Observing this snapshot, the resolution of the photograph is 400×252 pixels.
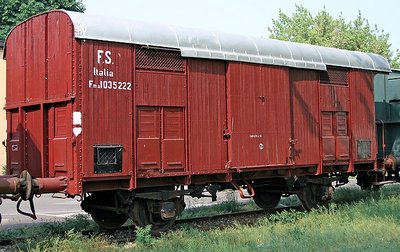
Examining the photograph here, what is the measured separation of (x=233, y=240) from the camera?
843cm

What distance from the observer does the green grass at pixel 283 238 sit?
300 inches

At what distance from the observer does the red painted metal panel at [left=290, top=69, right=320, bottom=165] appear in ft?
39.8

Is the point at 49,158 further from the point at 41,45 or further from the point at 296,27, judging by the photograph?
the point at 296,27

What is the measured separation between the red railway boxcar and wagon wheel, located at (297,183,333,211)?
2.5 inches

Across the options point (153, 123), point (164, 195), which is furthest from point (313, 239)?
point (153, 123)

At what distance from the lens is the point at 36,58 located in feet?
31.4

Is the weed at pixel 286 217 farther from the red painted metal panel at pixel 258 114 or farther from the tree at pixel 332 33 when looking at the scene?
the tree at pixel 332 33

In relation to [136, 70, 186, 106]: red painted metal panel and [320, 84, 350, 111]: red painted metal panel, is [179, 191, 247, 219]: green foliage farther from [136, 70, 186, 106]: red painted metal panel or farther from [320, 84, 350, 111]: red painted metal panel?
[136, 70, 186, 106]: red painted metal panel

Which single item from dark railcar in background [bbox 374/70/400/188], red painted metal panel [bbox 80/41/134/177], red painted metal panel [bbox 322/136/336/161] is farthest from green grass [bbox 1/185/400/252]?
dark railcar in background [bbox 374/70/400/188]

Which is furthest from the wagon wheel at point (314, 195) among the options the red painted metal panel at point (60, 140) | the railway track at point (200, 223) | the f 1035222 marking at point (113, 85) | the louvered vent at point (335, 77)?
the red painted metal panel at point (60, 140)

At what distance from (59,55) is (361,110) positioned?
27.5ft

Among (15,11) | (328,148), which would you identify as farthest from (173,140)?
(15,11)

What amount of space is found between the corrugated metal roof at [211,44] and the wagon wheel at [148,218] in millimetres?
2959

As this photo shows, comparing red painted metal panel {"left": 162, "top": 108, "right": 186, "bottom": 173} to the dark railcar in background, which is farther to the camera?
the dark railcar in background
